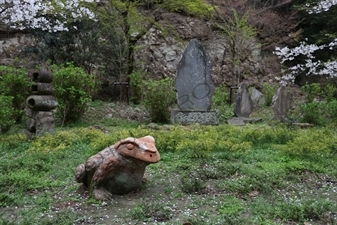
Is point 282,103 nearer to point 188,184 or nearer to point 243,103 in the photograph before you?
point 243,103

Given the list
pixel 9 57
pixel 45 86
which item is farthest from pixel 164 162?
pixel 9 57

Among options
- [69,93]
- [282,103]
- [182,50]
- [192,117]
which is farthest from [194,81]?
[182,50]

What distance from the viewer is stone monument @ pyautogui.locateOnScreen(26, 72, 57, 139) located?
735cm

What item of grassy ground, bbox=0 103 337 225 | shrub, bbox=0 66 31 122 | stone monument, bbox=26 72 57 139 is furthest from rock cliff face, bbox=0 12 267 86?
grassy ground, bbox=0 103 337 225

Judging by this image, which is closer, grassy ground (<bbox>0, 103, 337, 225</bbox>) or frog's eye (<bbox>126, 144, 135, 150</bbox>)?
Answer: grassy ground (<bbox>0, 103, 337, 225</bbox>)

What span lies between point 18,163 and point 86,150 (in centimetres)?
127

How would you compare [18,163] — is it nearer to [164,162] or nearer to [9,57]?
[164,162]

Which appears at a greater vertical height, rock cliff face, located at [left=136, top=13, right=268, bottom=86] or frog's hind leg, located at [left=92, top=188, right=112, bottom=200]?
rock cliff face, located at [left=136, top=13, right=268, bottom=86]

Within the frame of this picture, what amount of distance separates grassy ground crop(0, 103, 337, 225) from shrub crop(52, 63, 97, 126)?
3.11m

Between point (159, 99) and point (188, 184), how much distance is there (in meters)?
6.64

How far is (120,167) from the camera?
4238 millimetres

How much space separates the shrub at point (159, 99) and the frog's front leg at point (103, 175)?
6842mm

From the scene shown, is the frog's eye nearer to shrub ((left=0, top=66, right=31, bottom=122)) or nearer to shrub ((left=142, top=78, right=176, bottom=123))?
shrub ((left=0, top=66, right=31, bottom=122))

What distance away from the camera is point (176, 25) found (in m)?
19.8
